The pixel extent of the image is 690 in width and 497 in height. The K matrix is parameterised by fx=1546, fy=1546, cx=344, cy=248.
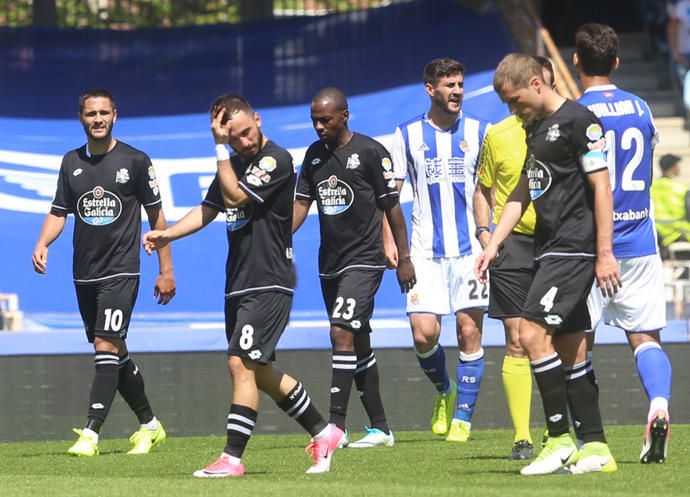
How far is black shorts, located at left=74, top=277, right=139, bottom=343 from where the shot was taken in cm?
880

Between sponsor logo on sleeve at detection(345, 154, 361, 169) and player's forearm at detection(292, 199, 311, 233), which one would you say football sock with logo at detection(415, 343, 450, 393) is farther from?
sponsor logo on sleeve at detection(345, 154, 361, 169)

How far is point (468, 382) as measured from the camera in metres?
9.34

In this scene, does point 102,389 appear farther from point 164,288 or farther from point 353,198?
point 353,198

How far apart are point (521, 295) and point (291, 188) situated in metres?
1.35

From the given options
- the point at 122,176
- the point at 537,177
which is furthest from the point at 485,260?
the point at 122,176

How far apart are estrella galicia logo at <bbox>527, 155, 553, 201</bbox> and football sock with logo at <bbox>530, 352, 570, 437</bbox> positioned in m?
0.71

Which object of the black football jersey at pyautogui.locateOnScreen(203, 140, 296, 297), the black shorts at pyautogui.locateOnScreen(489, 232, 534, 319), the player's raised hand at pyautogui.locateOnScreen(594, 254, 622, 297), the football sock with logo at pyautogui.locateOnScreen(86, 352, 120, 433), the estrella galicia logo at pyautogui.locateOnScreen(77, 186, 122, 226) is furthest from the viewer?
the estrella galicia logo at pyautogui.locateOnScreen(77, 186, 122, 226)

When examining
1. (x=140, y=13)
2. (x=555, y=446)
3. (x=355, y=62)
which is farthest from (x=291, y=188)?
(x=140, y=13)

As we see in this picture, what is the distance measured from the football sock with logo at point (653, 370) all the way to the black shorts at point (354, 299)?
1525 millimetres

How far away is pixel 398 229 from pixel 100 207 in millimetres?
1795

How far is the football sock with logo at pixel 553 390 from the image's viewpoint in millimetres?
6750

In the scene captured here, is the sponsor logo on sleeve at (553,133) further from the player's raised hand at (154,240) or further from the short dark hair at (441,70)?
the short dark hair at (441,70)

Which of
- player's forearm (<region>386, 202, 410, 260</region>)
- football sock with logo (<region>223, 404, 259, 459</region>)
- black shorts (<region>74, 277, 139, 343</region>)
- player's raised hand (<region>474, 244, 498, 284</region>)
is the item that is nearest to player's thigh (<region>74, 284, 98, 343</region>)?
black shorts (<region>74, 277, 139, 343</region>)

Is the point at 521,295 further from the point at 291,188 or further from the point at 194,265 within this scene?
the point at 194,265
